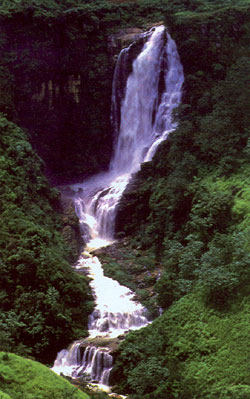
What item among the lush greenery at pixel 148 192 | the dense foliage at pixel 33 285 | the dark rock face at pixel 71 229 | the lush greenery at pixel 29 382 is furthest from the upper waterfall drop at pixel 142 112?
the lush greenery at pixel 29 382

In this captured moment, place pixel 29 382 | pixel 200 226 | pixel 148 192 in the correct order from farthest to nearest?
pixel 148 192
pixel 200 226
pixel 29 382

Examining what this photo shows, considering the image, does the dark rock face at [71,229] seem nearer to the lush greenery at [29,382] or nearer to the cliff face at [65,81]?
the cliff face at [65,81]

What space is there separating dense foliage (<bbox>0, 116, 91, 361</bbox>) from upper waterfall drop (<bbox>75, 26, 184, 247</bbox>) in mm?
5029

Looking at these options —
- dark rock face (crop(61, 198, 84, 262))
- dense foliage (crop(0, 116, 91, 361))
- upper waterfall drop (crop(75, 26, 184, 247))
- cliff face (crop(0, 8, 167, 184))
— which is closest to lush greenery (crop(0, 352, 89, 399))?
dense foliage (crop(0, 116, 91, 361))

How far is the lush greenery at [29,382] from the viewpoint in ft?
26.9

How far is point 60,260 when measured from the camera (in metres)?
15.4

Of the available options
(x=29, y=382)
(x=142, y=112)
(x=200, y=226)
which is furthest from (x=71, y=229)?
(x=29, y=382)

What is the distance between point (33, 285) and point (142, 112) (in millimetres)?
12058

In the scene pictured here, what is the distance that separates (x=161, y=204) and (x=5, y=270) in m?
6.36

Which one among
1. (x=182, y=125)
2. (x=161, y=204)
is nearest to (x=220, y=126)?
(x=182, y=125)

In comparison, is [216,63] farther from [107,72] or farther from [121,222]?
[121,222]

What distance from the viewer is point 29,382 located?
8.54 m

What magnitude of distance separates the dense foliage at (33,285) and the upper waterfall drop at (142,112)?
16.5 ft

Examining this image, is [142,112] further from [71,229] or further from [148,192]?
[71,229]
